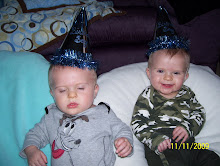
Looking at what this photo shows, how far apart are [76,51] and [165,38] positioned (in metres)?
0.64

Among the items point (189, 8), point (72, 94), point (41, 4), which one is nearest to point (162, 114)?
point (72, 94)

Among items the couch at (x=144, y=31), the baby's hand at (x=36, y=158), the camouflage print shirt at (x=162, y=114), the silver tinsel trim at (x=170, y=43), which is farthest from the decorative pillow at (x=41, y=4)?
the baby's hand at (x=36, y=158)

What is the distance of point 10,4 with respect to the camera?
1.61m

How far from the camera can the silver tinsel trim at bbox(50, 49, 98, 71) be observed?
1.08 meters

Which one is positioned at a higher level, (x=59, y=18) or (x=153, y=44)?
(x=59, y=18)

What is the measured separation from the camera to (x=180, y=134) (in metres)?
1.19

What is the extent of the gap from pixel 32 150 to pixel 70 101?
354mm

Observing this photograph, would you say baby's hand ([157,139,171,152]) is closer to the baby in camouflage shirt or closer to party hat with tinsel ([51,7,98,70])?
the baby in camouflage shirt

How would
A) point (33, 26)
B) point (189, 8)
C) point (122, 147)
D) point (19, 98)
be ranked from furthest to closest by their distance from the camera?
point (189, 8) < point (33, 26) < point (19, 98) < point (122, 147)

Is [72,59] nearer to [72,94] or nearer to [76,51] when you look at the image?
[76,51]

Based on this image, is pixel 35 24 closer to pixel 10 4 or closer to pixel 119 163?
pixel 10 4

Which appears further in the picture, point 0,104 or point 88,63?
point 0,104

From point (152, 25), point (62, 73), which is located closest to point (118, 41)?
point (152, 25)
